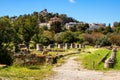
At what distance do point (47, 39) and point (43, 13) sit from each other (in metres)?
115

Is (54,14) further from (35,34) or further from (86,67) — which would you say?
(86,67)

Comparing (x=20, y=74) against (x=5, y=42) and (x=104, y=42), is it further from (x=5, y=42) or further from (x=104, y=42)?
(x=104, y=42)

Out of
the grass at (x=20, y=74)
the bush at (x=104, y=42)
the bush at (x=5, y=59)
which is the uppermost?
the bush at (x=104, y=42)

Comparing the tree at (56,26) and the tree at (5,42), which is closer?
the tree at (5,42)

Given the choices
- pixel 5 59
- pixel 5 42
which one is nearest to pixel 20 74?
pixel 5 59

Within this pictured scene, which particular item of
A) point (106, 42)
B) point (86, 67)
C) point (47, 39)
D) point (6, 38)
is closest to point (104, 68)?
point (86, 67)

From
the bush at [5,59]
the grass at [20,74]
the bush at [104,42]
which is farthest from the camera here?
the bush at [104,42]

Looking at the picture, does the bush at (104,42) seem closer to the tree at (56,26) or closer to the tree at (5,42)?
the tree at (56,26)

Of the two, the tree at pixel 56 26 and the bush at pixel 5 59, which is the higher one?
the tree at pixel 56 26

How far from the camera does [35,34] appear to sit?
70.8m

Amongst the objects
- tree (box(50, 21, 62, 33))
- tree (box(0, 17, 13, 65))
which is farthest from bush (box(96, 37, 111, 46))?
tree (box(0, 17, 13, 65))

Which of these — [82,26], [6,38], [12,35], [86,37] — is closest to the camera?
[6,38]

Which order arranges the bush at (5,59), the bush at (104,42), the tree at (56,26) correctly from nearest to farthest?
the bush at (5,59), the bush at (104,42), the tree at (56,26)

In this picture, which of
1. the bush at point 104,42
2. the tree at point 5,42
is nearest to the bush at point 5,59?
the tree at point 5,42
